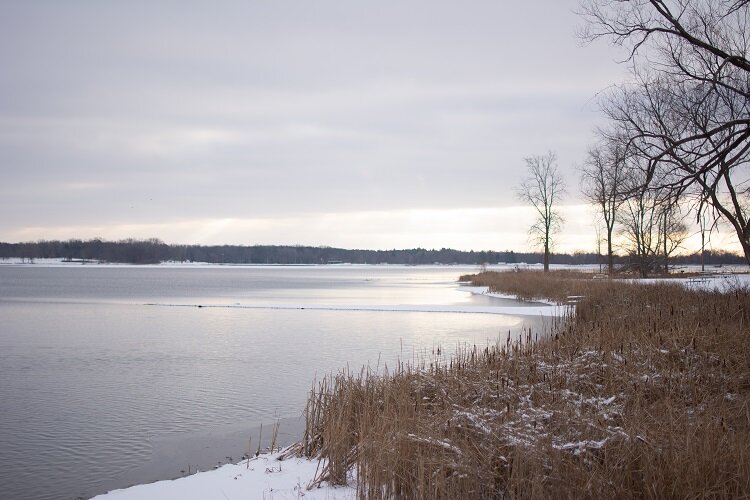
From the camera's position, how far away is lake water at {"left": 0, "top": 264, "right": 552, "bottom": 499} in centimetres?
736

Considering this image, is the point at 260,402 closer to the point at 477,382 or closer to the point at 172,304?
the point at 477,382

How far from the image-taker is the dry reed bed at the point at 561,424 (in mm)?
4699

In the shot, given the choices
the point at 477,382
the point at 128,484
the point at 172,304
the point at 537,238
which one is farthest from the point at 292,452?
the point at 537,238

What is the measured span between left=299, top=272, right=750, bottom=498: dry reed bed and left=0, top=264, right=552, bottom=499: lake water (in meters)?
Result: 1.99

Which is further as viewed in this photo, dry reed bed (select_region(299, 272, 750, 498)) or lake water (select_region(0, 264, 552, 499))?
lake water (select_region(0, 264, 552, 499))

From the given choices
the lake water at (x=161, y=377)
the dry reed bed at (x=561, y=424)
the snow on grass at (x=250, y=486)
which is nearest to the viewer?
the dry reed bed at (x=561, y=424)

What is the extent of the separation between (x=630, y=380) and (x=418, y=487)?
12.8 ft

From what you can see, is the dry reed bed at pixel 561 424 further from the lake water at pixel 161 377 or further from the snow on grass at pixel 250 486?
the lake water at pixel 161 377

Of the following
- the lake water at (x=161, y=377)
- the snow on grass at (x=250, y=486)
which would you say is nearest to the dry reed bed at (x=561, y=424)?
the snow on grass at (x=250, y=486)

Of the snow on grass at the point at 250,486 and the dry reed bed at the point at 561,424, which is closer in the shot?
the dry reed bed at the point at 561,424

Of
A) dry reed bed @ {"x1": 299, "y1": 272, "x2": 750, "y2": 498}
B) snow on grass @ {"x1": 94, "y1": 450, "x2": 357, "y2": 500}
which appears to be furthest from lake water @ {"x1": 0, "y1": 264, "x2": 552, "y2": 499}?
dry reed bed @ {"x1": 299, "y1": 272, "x2": 750, "y2": 498}

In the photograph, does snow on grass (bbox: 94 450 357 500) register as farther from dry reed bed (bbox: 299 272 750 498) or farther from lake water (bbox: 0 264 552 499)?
lake water (bbox: 0 264 552 499)

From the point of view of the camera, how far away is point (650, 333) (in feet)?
31.2

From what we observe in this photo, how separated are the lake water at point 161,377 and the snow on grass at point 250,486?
1.80ft
